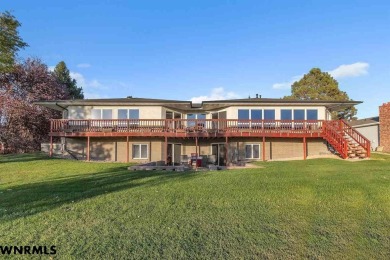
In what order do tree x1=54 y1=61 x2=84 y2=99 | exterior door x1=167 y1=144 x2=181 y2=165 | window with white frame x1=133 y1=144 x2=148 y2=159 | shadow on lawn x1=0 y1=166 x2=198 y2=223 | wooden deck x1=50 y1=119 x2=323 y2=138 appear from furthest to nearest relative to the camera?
tree x1=54 y1=61 x2=84 y2=99, exterior door x1=167 y1=144 x2=181 y2=165, window with white frame x1=133 y1=144 x2=148 y2=159, wooden deck x1=50 y1=119 x2=323 y2=138, shadow on lawn x1=0 y1=166 x2=198 y2=223

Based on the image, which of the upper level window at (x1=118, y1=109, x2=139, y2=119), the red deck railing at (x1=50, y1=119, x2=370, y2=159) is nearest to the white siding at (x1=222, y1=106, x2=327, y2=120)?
the red deck railing at (x1=50, y1=119, x2=370, y2=159)

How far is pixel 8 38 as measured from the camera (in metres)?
15.2

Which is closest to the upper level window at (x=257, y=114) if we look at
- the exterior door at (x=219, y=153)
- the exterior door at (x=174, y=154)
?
the exterior door at (x=219, y=153)

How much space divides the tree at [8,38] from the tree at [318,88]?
37357 millimetres

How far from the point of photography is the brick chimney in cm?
2456

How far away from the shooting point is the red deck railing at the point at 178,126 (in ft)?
64.1

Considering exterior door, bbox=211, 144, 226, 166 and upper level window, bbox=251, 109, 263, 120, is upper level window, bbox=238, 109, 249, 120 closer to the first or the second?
upper level window, bbox=251, 109, 263, 120

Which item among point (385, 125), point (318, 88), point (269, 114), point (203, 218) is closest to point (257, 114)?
point (269, 114)

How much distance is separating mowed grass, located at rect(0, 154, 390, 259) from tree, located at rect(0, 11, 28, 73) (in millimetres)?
9241

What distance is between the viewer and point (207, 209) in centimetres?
638

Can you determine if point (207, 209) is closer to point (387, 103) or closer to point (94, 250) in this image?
point (94, 250)

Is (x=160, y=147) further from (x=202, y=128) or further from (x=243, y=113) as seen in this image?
(x=243, y=113)

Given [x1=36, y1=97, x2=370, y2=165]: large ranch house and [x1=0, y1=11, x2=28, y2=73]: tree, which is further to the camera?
[x1=36, y1=97, x2=370, y2=165]: large ranch house

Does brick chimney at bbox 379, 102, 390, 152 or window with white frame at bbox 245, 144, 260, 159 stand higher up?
brick chimney at bbox 379, 102, 390, 152
